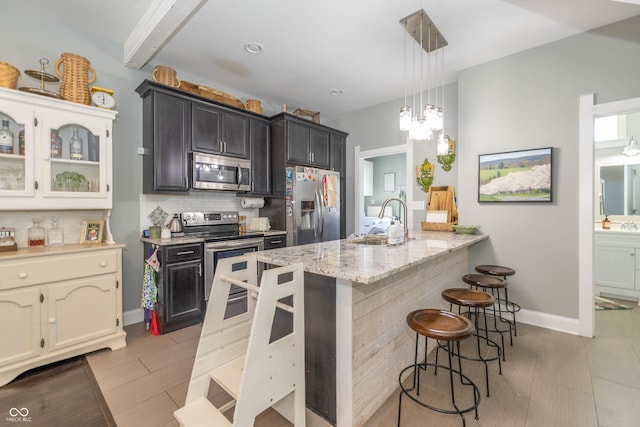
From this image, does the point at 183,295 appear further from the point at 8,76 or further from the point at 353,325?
the point at 8,76

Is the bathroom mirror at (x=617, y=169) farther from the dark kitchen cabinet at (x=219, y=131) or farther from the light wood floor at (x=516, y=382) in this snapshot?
the dark kitchen cabinet at (x=219, y=131)

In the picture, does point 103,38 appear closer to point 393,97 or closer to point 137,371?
point 137,371

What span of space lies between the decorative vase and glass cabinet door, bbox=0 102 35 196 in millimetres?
372

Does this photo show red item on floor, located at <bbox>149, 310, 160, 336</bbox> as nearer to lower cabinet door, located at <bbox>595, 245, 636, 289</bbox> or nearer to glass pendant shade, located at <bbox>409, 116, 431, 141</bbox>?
glass pendant shade, located at <bbox>409, 116, 431, 141</bbox>

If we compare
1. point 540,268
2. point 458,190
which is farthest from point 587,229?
point 458,190

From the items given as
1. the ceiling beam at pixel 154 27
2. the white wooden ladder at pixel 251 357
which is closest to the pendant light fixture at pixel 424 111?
the white wooden ladder at pixel 251 357

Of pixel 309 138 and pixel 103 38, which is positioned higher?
pixel 103 38

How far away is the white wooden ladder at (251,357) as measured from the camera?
A: 1.24m

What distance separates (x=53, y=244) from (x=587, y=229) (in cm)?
485

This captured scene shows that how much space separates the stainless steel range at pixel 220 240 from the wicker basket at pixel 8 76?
67.8 inches

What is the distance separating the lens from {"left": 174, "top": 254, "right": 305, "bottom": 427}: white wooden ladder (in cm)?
124

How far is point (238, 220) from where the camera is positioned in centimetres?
389

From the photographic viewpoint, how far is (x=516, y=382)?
6.49 ft

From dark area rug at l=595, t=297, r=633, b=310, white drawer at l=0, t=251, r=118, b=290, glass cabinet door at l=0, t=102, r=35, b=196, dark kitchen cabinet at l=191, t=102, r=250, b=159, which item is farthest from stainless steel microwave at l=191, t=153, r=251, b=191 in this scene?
dark area rug at l=595, t=297, r=633, b=310
